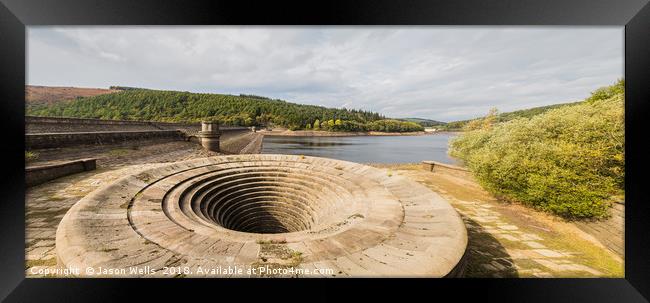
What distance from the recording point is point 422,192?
273 inches

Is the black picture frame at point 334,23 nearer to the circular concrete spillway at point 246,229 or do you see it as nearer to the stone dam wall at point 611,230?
the circular concrete spillway at point 246,229

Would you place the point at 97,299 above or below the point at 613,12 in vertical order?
below

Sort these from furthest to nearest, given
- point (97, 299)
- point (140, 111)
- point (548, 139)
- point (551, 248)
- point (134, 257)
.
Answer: point (140, 111), point (548, 139), point (551, 248), point (134, 257), point (97, 299)

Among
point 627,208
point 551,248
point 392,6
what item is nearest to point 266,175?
point 392,6

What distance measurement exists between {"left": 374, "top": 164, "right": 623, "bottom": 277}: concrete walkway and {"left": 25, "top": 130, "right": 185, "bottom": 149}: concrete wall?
19.8m

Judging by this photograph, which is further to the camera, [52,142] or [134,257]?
[52,142]

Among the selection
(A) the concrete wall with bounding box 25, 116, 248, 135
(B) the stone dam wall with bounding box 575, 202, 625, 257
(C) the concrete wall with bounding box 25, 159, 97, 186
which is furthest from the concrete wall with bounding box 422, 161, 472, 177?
(A) the concrete wall with bounding box 25, 116, 248, 135

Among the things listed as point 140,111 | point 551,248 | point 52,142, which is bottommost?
point 551,248

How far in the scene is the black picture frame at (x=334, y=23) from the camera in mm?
2955

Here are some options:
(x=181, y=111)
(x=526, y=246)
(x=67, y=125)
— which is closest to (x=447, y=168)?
(x=526, y=246)

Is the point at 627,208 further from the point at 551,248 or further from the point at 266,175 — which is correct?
the point at 266,175

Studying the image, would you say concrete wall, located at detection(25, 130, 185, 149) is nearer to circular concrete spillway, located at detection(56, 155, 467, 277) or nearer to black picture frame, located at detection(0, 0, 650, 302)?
circular concrete spillway, located at detection(56, 155, 467, 277)

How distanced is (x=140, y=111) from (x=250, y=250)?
270 feet

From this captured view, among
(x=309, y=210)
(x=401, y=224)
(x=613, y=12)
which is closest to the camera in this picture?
(x=613, y=12)
